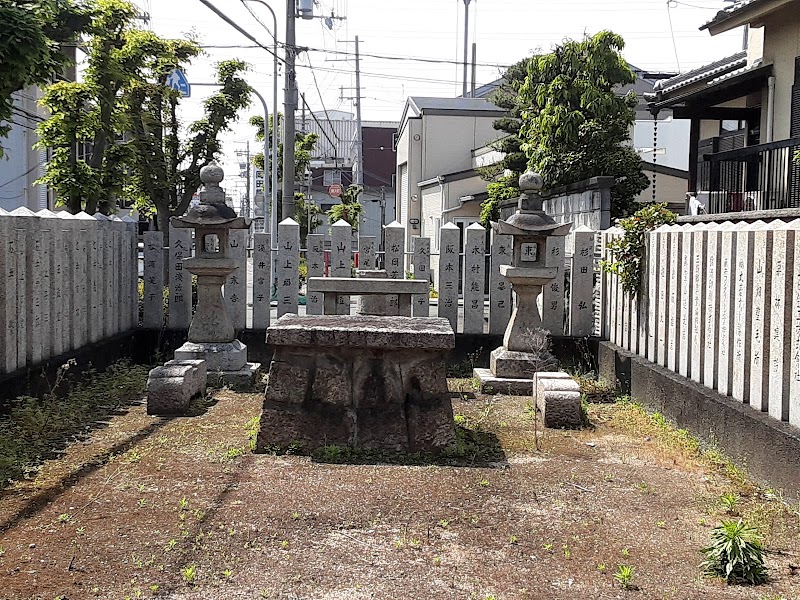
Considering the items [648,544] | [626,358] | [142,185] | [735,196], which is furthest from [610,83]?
[648,544]

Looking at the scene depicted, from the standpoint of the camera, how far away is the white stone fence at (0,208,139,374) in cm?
805

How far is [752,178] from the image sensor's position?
44.9ft

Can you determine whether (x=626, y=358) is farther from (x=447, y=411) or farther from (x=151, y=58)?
(x=151, y=58)

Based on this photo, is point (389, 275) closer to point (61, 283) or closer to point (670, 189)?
point (61, 283)

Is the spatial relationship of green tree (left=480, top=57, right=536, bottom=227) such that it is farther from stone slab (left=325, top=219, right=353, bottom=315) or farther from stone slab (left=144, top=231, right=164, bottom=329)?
stone slab (left=144, top=231, right=164, bottom=329)

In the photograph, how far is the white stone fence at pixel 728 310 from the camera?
19.3ft

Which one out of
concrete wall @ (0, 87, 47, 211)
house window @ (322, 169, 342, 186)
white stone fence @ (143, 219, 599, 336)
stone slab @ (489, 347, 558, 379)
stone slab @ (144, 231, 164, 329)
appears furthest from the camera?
house window @ (322, 169, 342, 186)

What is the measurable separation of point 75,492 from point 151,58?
10.7 metres

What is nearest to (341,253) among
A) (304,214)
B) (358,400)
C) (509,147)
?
(358,400)

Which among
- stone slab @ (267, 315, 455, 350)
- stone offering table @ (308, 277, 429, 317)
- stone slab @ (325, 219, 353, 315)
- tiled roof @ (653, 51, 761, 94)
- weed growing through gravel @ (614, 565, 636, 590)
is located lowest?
weed growing through gravel @ (614, 565, 636, 590)

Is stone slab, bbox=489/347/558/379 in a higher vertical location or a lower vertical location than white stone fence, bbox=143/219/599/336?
lower

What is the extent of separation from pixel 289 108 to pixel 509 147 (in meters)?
6.33

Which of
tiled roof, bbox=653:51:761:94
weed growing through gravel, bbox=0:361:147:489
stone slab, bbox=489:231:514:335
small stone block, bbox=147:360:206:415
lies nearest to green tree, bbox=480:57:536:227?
tiled roof, bbox=653:51:761:94

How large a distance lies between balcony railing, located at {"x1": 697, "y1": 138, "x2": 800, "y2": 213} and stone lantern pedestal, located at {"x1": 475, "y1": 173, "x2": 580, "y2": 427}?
387 centimetres
